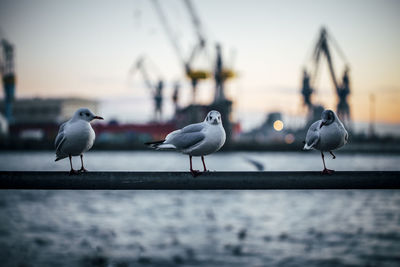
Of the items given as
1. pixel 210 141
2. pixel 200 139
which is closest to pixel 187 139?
pixel 200 139

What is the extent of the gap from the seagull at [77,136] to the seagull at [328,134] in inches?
79.8

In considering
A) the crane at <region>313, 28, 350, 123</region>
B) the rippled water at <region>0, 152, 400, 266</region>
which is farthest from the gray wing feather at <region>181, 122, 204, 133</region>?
the crane at <region>313, 28, 350, 123</region>

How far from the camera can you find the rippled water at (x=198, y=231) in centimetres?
1841

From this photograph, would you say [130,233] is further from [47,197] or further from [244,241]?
[47,197]

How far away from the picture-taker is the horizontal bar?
8.82ft

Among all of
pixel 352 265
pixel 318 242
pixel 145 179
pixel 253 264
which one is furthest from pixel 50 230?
pixel 145 179

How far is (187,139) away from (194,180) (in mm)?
1115

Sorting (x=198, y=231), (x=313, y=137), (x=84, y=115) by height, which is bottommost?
(x=198, y=231)

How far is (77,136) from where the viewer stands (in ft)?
12.9

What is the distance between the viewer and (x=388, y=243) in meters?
21.7

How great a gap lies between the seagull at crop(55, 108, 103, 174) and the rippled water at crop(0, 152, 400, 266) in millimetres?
14015

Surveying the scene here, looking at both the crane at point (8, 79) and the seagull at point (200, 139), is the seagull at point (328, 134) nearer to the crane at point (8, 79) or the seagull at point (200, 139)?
the seagull at point (200, 139)

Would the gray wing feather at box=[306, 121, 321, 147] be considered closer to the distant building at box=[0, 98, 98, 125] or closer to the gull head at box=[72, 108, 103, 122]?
the gull head at box=[72, 108, 103, 122]

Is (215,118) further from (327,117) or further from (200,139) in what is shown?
(327,117)
